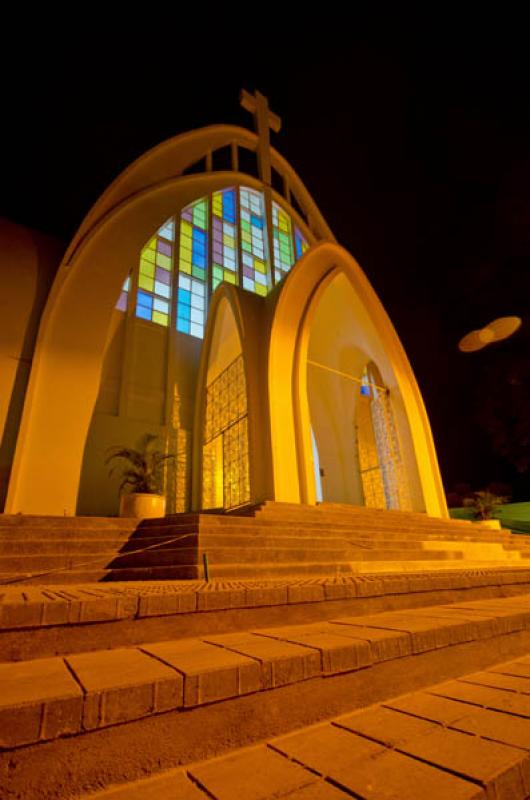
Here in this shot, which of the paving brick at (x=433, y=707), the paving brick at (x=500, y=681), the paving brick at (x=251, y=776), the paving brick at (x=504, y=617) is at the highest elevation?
the paving brick at (x=504, y=617)

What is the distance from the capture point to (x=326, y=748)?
3.65 feet

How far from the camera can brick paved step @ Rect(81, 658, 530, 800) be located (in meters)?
0.88

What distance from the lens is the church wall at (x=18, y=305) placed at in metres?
8.09

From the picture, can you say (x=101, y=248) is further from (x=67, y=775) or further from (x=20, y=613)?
(x=67, y=775)

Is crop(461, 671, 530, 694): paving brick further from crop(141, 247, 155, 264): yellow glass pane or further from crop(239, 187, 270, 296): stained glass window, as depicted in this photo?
crop(239, 187, 270, 296): stained glass window

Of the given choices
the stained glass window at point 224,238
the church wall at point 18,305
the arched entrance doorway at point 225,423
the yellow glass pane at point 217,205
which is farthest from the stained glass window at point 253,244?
the church wall at point 18,305

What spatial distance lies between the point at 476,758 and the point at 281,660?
1.89 ft

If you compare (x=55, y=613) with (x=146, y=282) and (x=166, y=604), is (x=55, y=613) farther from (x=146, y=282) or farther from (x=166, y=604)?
(x=146, y=282)

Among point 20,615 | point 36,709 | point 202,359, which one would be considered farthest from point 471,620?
point 202,359

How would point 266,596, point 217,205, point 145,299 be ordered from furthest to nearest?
point 217,205 → point 145,299 → point 266,596

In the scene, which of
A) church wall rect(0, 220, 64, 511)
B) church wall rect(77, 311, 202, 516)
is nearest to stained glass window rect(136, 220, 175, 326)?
Result: church wall rect(77, 311, 202, 516)

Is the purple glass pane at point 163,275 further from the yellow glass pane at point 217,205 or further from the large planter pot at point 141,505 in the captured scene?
the large planter pot at point 141,505

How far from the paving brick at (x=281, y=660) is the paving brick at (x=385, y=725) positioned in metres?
0.18

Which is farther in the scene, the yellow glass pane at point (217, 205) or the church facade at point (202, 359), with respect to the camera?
the yellow glass pane at point (217, 205)
